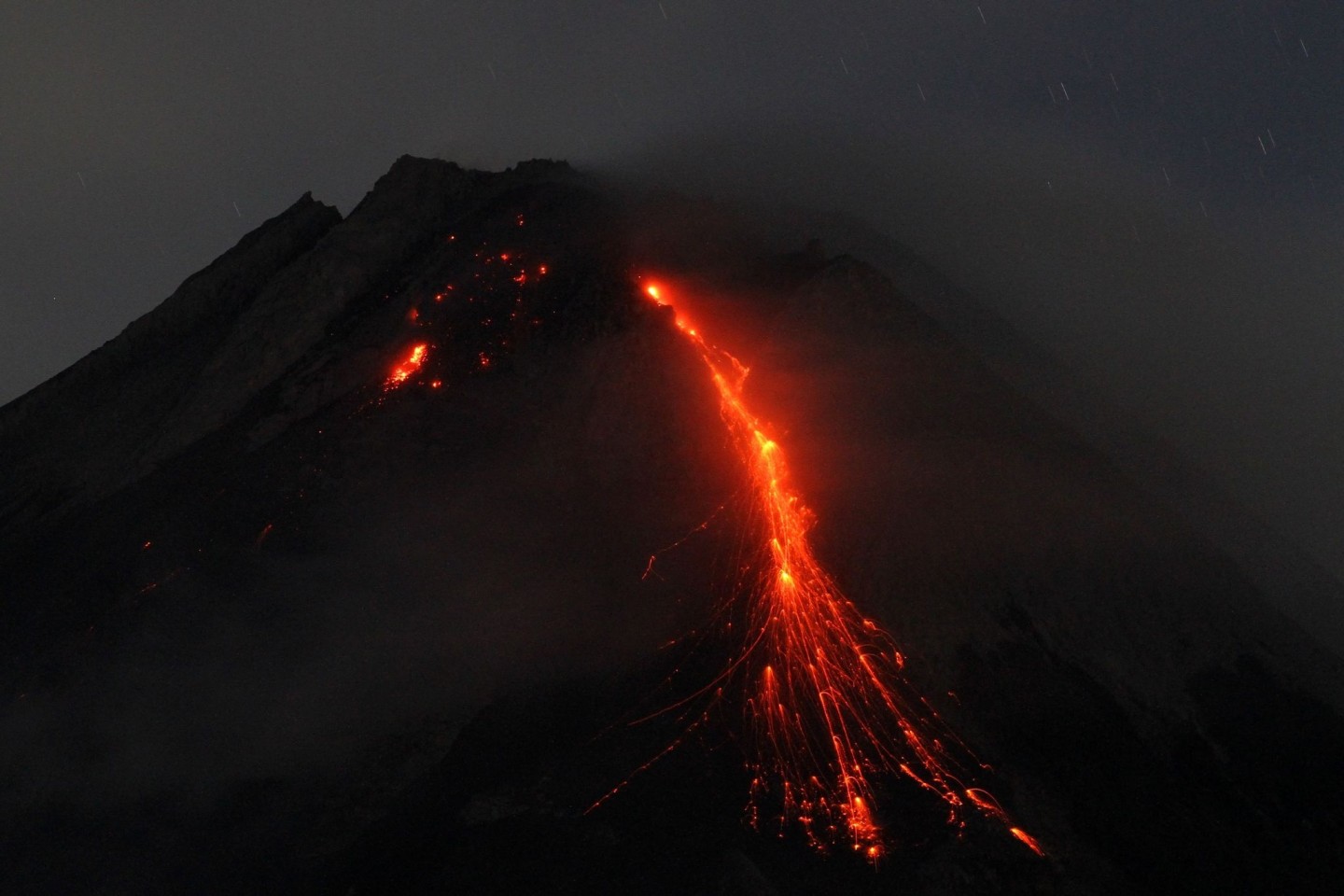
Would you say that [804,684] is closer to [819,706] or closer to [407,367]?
[819,706]

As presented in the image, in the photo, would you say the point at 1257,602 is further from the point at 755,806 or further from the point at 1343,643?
the point at 755,806

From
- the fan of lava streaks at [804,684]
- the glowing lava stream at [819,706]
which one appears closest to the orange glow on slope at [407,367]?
the fan of lava streaks at [804,684]

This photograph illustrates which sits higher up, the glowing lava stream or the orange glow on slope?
the orange glow on slope

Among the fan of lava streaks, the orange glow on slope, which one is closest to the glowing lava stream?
the fan of lava streaks

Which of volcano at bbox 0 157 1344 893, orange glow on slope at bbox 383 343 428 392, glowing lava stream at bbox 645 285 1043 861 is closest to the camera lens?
volcano at bbox 0 157 1344 893

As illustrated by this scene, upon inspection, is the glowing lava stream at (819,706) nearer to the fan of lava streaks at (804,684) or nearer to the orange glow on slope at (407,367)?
the fan of lava streaks at (804,684)

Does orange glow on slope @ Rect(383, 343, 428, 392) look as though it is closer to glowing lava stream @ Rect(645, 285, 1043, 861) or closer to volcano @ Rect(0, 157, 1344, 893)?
volcano @ Rect(0, 157, 1344, 893)
